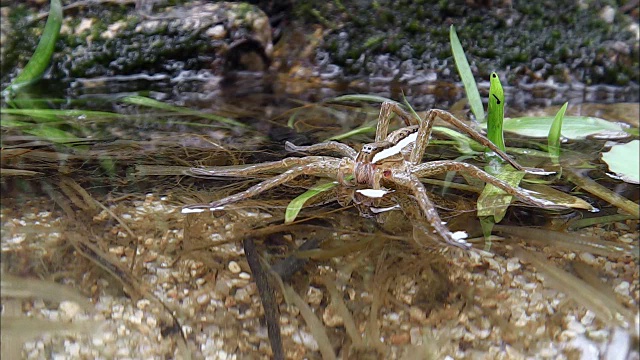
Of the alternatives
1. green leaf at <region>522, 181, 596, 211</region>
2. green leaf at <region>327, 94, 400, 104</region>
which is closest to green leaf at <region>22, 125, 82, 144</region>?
green leaf at <region>327, 94, 400, 104</region>

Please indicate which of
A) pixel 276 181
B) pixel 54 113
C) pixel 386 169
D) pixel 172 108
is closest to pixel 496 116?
pixel 386 169

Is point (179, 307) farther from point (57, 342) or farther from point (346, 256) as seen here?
point (346, 256)

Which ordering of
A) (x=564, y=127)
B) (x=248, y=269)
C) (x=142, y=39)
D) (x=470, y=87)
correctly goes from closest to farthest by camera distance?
(x=248, y=269), (x=564, y=127), (x=470, y=87), (x=142, y=39)

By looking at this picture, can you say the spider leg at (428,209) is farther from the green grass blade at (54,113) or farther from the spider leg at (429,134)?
the green grass blade at (54,113)

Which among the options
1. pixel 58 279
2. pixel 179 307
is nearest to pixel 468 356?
pixel 179 307

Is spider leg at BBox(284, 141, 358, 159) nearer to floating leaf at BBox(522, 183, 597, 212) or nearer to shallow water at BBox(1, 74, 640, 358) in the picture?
shallow water at BBox(1, 74, 640, 358)

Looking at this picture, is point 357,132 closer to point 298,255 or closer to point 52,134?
point 298,255
